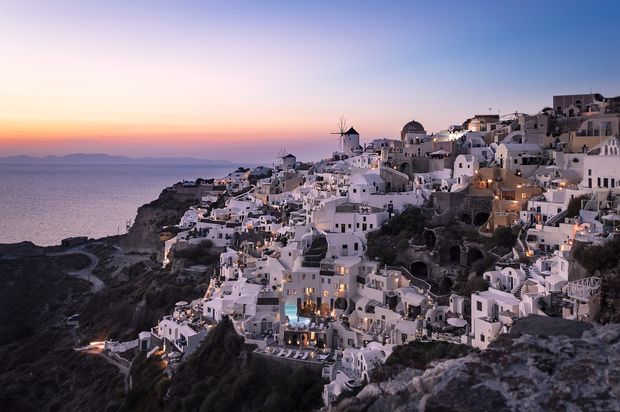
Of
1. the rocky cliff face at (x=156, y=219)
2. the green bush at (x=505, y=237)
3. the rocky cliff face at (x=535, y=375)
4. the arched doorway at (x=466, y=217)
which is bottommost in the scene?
the rocky cliff face at (x=156, y=219)

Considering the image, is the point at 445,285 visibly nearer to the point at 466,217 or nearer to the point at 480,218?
the point at 466,217

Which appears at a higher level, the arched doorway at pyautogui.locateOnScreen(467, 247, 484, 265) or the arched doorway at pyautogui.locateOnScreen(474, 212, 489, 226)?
the arched doorway at pyautogui.locateOnScreen(474, 212, 489, 226)

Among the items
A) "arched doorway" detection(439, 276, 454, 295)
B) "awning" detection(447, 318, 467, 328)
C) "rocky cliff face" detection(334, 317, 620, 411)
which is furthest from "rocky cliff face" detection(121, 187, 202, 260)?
"rocky cliff face" detection(334, 317, 620, 411)

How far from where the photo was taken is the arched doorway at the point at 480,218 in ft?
108

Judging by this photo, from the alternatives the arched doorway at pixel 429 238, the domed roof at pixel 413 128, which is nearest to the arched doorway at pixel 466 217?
the arched doorway at pixel 429 238

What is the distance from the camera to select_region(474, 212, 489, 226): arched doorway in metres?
33.0

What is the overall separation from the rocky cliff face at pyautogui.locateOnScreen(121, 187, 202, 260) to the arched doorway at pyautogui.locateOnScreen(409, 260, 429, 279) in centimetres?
3400

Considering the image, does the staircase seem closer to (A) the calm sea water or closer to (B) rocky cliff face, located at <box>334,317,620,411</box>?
(B) rocky cliff face, located at <box>334,317,620,411</box>

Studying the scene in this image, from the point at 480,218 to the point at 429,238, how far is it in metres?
4.01

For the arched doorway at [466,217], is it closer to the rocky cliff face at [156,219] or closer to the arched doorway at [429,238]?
the arched doorway at [429,238]

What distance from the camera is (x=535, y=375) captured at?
318 inches

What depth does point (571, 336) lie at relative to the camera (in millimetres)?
8734

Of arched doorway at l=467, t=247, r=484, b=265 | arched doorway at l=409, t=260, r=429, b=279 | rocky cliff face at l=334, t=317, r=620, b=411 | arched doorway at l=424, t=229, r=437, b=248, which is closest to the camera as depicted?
rocky cliff face at l=334, t=317, r=620, b=411

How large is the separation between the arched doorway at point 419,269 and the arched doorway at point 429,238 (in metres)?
1.36
